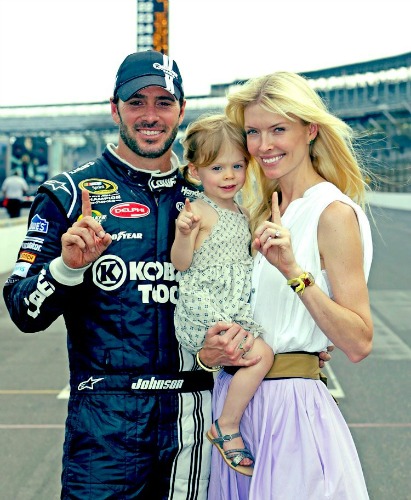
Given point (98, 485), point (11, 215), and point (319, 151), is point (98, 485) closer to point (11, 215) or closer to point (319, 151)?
point (319, 151)

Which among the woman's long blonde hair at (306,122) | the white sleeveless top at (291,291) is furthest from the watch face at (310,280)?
the woman's long blonde hair at (306,122)

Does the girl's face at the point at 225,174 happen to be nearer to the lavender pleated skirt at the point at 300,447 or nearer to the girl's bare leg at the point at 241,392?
the girl's bare leg at the point at 241,392

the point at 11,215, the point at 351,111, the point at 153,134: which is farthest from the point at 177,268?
the point at 351,111

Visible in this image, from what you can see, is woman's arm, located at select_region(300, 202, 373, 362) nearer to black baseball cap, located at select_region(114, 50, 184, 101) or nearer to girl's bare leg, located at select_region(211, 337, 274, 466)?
girl's bare leg, located at select_region(211, 337, 274, 466)

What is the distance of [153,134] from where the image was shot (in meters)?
2.82

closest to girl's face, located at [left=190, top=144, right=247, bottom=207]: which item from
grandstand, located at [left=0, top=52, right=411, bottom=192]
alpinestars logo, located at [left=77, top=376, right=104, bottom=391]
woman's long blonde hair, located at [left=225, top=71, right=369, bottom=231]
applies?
woman's long blonde hair, located at [left=225, top=71, right=369, bottom=231]

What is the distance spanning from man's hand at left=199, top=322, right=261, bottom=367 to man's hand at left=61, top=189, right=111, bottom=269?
506mm

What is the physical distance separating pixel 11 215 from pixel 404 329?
15.9 meters

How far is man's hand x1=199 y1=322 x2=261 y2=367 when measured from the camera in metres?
2.51

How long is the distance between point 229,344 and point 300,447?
0.45 meters

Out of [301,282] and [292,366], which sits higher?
[301,282]

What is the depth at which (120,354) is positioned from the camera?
2639 mm

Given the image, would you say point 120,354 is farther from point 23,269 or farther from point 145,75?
point 145,75

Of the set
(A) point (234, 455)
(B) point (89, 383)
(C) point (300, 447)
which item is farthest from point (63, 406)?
(C) point (300, 447)
